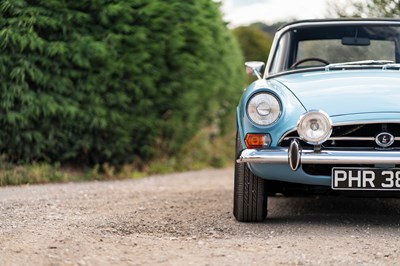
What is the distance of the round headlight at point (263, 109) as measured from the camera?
4.91 meters

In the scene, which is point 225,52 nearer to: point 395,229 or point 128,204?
point 128,204

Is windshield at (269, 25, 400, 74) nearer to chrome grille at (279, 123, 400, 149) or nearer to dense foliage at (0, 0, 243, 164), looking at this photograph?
chrome grille at (279, 123, 400, 149)

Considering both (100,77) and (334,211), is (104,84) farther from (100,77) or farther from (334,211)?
(334,211)

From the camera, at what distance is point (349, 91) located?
5016 millimetres

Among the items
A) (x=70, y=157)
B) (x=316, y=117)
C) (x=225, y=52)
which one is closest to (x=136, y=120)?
(x=70, y=157)

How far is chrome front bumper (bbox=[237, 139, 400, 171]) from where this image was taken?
468 cm

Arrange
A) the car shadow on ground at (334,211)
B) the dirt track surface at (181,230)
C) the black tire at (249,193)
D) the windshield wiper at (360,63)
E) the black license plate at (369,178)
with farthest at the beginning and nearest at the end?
the windshield wiper at (360,63) < the car shadow on ground at (334,211) < the black tire at (249,193) < the black license plate at (369,178) < the dirt track surface at (181,230)

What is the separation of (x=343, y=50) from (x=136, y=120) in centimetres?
328

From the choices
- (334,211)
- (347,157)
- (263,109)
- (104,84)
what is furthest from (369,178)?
(104,84)

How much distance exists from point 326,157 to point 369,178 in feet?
1.05

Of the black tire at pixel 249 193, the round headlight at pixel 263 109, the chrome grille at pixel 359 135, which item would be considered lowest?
the black tire at pixel 249 193

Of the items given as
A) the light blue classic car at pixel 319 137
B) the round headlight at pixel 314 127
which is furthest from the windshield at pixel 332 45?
the round headlight at pixel 314 127

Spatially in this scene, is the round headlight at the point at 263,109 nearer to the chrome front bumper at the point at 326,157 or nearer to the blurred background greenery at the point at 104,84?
the chrome front bumper at the point at 326,157

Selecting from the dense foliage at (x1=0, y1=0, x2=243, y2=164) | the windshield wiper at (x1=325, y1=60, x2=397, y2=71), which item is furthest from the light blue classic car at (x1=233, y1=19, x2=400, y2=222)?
the dense foliage at (x1=0, y1=0, x2=243, y2=164)
